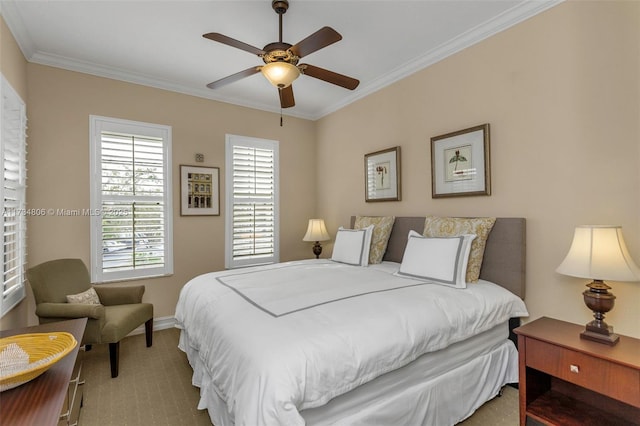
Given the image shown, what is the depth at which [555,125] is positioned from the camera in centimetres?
230

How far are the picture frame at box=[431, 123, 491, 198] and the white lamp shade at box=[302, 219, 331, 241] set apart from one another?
5.50ft

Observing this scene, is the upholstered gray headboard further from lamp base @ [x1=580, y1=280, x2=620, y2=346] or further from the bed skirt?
lamp base @ [x1=580, y1=280, x2=620, y2=346]

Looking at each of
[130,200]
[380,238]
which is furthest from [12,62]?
[380,238]

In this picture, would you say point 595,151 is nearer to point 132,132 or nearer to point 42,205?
point 132,132

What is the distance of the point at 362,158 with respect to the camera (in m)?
4.11

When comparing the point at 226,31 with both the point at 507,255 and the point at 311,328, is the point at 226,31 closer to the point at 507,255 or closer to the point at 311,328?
the point at 311,328

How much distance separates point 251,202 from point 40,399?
3.40 m

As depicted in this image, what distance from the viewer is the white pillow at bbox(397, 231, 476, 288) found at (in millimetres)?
2387

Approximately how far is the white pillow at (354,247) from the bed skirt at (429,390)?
1.38m

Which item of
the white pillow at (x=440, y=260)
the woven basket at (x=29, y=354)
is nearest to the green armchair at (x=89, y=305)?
the woven basket at (x=29, y=354)

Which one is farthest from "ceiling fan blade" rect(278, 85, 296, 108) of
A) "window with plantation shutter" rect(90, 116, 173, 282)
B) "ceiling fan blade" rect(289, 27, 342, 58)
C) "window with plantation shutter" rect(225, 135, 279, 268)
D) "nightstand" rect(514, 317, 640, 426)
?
"nightstand" rect(514, 317, 640, 426)

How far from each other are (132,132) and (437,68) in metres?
3.38

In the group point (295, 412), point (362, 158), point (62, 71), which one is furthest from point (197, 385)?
point (62, 71)

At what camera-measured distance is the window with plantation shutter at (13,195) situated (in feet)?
7.66
